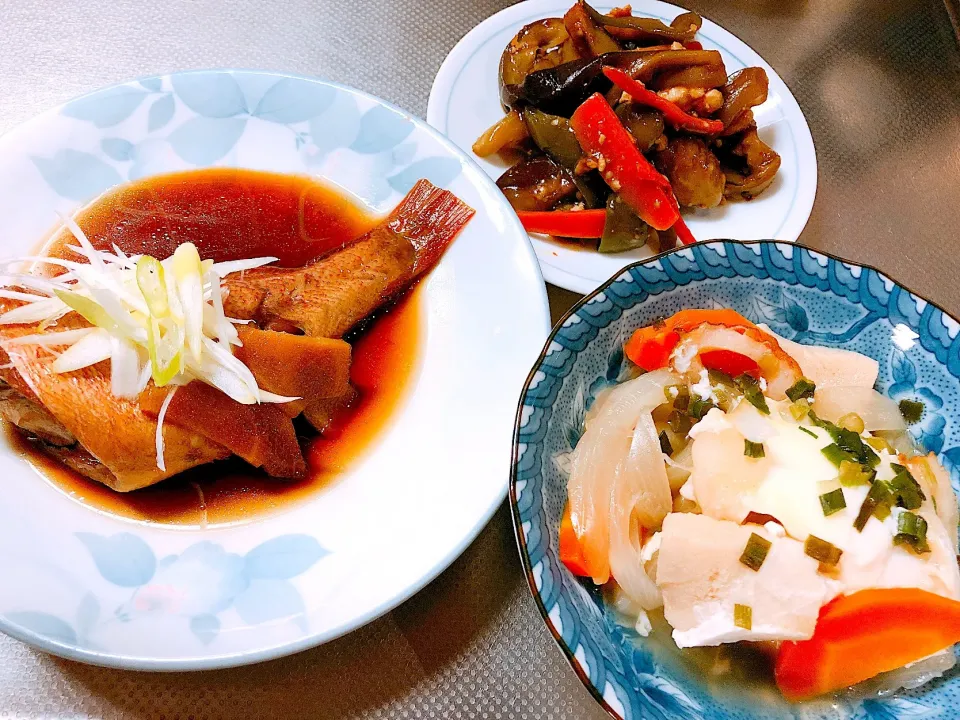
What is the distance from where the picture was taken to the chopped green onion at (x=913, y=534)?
1.10 meters

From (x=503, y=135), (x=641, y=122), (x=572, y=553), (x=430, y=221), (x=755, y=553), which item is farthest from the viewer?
(x=503, y=135)

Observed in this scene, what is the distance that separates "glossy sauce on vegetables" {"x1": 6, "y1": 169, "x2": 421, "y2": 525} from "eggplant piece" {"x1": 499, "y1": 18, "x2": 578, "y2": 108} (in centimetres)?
60

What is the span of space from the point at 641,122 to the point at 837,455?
3.67 feet

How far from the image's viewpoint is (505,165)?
6.82 feet

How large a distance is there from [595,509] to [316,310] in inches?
34.4

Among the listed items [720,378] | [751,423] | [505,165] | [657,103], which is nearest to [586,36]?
[657,103]

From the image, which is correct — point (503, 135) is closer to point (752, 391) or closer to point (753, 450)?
point (752, 391)

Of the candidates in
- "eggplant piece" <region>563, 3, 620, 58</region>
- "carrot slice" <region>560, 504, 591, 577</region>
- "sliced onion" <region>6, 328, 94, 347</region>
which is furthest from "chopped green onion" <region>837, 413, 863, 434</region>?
"sliced onion" <region>6, 328, 94, 347</region>

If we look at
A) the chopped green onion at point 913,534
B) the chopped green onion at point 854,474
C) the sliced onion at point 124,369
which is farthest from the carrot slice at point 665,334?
the sliced onion at point 124,369

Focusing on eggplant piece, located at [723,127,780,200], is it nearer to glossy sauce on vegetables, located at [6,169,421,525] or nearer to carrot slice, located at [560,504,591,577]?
glossy sauce on vegetables, located at [6,169,421,525]

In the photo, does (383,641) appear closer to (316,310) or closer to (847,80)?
(316,310)

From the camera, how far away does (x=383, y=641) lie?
1.45 m

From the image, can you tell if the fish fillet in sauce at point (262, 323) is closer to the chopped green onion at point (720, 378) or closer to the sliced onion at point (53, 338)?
the sliced onion at point (53, 338)

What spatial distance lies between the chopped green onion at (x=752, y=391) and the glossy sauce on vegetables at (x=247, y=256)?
787 mm
